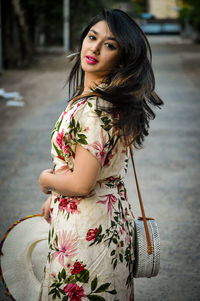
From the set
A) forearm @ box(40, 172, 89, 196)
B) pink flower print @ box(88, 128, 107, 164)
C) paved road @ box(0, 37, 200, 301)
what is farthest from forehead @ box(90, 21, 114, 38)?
paved road @ box(0, 37, 200, 301)

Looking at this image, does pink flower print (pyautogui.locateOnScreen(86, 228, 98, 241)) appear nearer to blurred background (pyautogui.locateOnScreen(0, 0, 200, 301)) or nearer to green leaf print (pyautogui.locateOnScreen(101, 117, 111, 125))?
green leaf print (pyautogui.locateOnScreen(101, 117, 111, 125))

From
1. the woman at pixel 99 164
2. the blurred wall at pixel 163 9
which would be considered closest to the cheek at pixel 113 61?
the woman at pixel 99 164

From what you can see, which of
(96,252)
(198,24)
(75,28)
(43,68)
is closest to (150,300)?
(96,252)

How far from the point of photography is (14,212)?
4.39 metres

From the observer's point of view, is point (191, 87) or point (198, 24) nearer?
point (191, 87)

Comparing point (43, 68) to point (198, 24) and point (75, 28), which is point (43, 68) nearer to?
point (75, 28)

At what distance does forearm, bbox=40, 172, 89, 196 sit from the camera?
172 cm

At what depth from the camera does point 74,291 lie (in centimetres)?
180

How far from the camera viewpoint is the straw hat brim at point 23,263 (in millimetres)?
2311

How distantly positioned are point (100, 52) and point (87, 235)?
2.41 ft

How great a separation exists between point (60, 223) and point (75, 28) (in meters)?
25.8

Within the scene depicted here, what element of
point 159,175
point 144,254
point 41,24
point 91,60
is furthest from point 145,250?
point 41,24

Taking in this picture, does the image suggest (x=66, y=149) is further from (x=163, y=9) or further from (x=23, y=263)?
(x=163, y=9)

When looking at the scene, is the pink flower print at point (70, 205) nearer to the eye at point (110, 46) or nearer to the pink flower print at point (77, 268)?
the pink flower print at point (77, 268)
